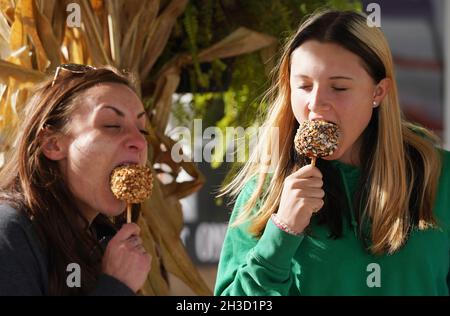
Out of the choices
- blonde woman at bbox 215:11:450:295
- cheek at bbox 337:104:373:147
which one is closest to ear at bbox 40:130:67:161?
blonde woman at bbox 215:11:450:295

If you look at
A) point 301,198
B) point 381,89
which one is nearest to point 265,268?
point 301,198

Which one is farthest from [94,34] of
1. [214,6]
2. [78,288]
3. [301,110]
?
[78,288]

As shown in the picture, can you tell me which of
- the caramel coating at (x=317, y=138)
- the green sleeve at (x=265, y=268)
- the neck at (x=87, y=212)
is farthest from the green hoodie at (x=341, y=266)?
the neck at (x=87, y=212)

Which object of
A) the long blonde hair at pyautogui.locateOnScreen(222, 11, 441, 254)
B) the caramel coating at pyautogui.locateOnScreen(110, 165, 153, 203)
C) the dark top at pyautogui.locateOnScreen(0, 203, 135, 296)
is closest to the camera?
the dark top at pyautogui.locateOnScreen(0, 203, 135, 296)

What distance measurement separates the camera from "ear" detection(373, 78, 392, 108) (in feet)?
4.34

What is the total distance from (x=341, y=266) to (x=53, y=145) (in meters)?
0.46

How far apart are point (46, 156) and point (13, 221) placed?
0.14m

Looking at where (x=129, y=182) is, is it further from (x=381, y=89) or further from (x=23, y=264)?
(x=381, y=89)

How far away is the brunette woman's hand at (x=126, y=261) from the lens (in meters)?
1.12

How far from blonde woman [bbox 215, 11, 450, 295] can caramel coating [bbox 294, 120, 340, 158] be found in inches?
0.8

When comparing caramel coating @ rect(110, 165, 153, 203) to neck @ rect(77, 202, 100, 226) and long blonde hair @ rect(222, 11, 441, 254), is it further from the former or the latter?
long blonde hair @ rect(222, 11, 441, 254)

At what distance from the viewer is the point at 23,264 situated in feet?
3.59

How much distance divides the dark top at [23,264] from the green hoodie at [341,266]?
0.71 feet
